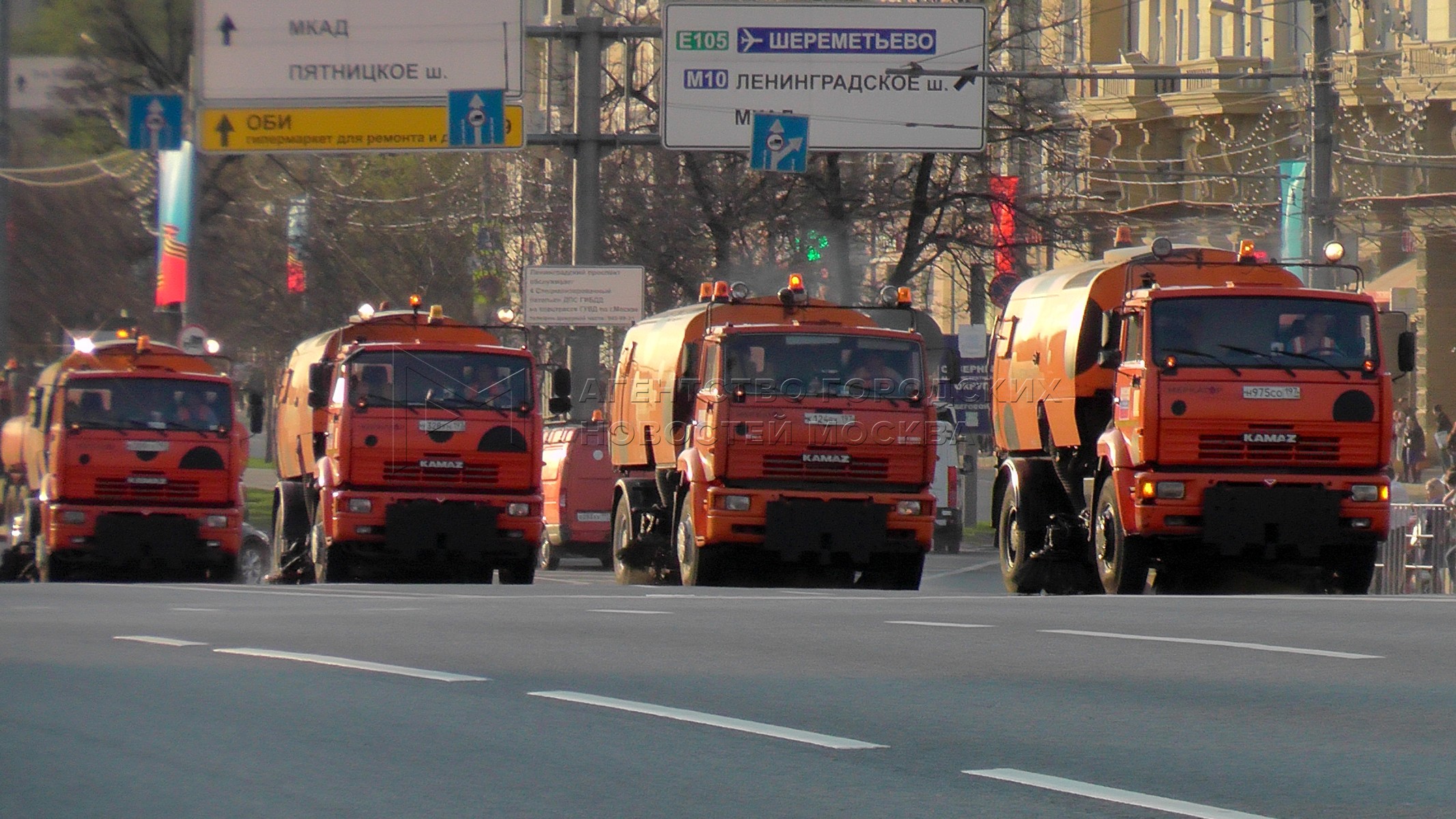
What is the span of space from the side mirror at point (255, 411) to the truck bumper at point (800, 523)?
7.47 metres

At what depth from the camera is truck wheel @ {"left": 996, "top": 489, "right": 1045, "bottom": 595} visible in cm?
2216

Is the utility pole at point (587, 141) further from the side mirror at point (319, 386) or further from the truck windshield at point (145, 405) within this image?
the truck windshield at point (145, 405)

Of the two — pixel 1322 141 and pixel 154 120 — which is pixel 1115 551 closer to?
pixel 1322 141

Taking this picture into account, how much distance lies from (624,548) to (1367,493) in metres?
8.48

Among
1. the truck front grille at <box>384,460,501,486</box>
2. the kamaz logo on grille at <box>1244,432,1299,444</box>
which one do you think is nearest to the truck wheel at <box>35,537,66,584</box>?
the truck front grille at <box>384,460,501,486</box>

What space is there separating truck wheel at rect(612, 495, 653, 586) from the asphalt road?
9.88 m

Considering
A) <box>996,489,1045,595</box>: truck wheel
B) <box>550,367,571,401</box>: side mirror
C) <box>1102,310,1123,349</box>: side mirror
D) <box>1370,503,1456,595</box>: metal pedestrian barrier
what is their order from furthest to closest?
<box>550,367,571,401</box>: side mirror → <box>1370,503,1456,595</box>: metal pedestrian barrier → <box>996,489,1045,595</box>: truck wheel → <box>1102,310,1123,349</box>: side mirror

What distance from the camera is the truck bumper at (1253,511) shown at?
61.9 feet

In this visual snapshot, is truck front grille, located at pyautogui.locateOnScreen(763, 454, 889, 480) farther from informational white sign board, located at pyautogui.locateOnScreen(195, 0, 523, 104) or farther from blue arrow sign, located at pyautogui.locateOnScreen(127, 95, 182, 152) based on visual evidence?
blue arrow sign, located at pyautogui.locateOnScreen(127, 95, 182, 152)

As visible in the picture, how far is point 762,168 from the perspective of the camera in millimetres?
29375

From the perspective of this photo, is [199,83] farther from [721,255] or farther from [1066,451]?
[1066,451]

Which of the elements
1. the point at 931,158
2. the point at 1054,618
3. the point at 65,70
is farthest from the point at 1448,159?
the point at 1054,618

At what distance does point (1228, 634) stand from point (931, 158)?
24.5 meters

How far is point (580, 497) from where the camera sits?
37312 mm
